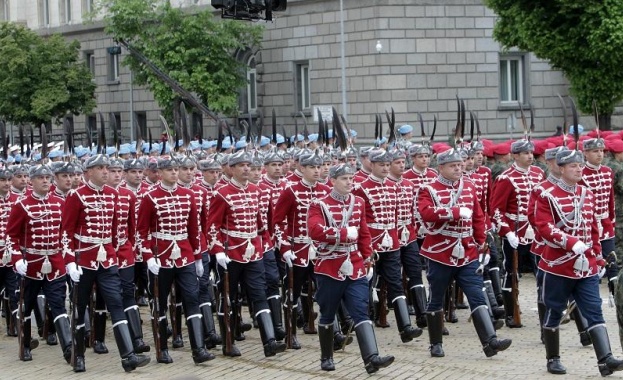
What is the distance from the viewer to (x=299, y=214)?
49.1 feet

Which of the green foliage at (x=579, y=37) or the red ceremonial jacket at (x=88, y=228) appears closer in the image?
the red ceremonial jacket at (x=88, y=228)

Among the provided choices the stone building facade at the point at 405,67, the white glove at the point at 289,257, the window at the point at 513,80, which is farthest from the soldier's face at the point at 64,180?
the window at the point at 513,80

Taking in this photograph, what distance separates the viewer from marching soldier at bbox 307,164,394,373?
42.1 feet

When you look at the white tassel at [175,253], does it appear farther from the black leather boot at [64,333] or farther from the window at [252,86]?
the window at [252,86]

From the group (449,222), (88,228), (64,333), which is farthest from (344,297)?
(64,333)

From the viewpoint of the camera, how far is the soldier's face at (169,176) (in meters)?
14.1

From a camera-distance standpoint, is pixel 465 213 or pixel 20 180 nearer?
pixel 465 213

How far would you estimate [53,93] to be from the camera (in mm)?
43125

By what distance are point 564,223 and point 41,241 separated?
5226 millimetres

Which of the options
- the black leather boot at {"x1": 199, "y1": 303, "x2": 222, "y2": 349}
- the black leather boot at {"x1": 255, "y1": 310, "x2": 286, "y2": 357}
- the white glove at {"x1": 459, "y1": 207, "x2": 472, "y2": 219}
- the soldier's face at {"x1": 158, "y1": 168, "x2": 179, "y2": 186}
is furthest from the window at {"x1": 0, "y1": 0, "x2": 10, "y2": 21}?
the white glove at {"x1": 459, "y1": 207, "x2": 472, "y2": 219}

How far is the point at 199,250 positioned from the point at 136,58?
2655cm

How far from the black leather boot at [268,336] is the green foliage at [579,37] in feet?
56.4

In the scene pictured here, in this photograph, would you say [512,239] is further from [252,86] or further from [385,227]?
[252,86]

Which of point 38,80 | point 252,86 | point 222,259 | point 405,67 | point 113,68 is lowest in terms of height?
point 222,259
